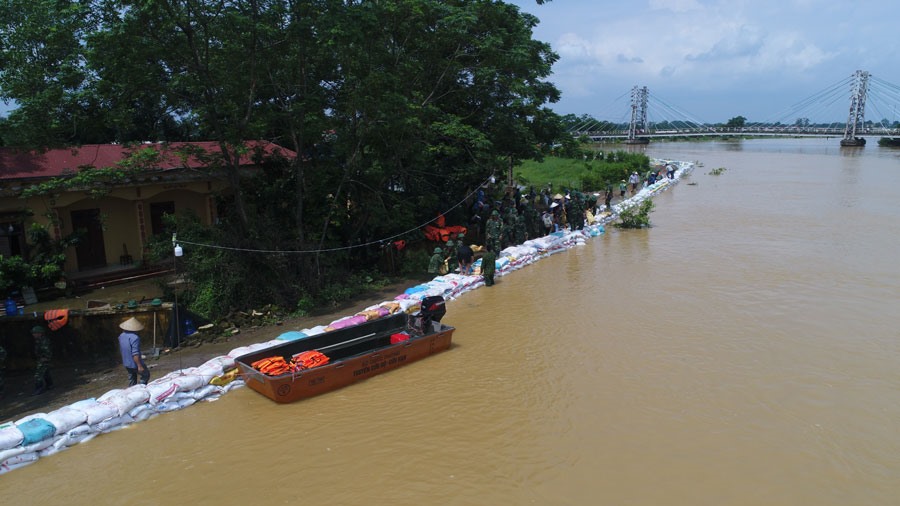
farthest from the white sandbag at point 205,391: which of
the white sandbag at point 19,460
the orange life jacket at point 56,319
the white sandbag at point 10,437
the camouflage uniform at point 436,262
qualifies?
the camouflage uniform at point 436,262

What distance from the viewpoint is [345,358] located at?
877 centimetres

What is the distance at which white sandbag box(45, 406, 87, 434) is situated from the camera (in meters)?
6.69

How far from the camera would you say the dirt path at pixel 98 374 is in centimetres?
808

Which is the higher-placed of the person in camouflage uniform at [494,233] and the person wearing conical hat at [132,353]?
the person in camouflage uniform at [494,233]

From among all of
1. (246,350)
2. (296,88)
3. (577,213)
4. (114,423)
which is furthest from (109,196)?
(577,213)

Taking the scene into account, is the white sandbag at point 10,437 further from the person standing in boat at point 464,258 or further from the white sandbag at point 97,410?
the person standing in boat at point 464,258

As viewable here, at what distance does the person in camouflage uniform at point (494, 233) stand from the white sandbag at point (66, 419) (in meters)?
10.0

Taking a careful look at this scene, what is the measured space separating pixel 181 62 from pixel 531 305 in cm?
863

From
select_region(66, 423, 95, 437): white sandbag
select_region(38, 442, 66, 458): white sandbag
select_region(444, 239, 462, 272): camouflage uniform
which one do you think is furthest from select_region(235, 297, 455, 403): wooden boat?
select_region(444, 239, 462, 272): camouflage uniform

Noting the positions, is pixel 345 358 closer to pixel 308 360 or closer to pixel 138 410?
pixel 308 360

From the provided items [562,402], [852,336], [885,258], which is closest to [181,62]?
[562,402]

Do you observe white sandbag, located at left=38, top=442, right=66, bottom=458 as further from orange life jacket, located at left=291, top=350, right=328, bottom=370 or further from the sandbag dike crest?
orange life jacket, located at left=291, top=350, right=328, bottom=370

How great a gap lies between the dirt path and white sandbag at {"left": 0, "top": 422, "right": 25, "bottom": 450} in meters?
1.41

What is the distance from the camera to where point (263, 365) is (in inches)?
309
